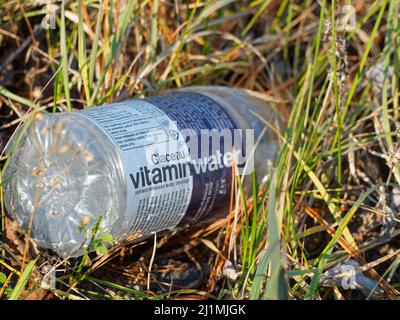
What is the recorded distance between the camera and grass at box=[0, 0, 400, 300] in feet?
4.66

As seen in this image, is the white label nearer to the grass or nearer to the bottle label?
the bottle label

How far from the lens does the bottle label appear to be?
1.40m

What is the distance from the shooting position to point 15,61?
6.31ft

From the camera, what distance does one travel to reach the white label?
1.39m

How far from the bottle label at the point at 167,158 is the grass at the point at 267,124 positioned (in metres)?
0.08

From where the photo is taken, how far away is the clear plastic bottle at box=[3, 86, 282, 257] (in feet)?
4.59

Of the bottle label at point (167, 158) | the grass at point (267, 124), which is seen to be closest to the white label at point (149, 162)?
the bottle label at point (167, 158)

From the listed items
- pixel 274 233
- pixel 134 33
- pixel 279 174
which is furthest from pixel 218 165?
pixel 134 33

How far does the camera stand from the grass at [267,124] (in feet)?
4.66

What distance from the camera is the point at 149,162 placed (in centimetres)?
141

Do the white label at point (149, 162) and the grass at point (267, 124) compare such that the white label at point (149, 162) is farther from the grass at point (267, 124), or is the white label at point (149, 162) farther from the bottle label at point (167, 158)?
the grass at point (267, 124)

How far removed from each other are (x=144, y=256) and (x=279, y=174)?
1.32ft

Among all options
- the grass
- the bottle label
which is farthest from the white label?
the grass

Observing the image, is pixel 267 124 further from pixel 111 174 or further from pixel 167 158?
pixel 111 174
